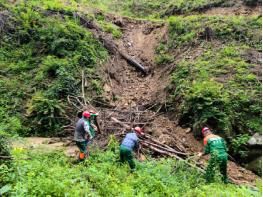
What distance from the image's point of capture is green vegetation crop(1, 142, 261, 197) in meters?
5.41

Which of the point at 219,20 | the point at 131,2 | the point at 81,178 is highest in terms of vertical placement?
the point at 131,2

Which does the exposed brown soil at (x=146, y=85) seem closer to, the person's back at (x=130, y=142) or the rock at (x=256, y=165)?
the rock at (x=256, y=165)

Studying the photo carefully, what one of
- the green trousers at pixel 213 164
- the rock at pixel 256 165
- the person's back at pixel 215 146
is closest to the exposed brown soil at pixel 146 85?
the rock at pixel 256 165

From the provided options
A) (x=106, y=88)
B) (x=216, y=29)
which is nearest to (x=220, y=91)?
(x=216, y=29)

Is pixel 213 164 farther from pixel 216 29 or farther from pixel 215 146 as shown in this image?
pixel 216 29

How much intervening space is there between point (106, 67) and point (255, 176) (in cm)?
816

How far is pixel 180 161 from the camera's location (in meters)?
8.63

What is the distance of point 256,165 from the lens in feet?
30.2

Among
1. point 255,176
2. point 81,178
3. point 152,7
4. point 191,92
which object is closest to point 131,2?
point 152,7

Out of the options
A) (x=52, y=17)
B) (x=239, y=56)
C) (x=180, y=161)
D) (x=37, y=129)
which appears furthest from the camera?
(x=52, y=17)

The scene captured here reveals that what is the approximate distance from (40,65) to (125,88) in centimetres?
384

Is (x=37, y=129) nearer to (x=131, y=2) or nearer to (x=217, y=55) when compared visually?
(x=217, y=55)

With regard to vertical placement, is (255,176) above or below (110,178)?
below

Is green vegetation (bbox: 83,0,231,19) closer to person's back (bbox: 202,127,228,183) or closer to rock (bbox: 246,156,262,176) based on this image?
rock (bbox: 246,156,262,176)
